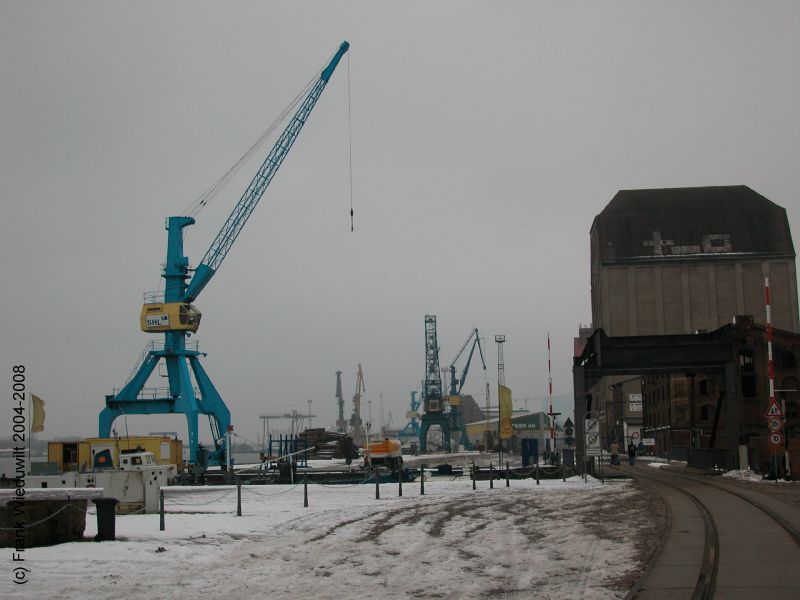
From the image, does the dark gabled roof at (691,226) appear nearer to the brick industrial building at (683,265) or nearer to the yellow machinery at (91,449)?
the brick industrial building at (683,265)

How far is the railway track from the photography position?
12039 mm

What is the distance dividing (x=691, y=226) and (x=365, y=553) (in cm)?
11404

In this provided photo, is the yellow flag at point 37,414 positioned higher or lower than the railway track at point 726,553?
higher

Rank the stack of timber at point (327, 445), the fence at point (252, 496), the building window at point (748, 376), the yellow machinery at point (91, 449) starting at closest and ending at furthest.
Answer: the fence at point (252, 496) → the yellow machinery at point (91, 449) → the building window at point (748, 376) → the stack of timber at point (327, 445)

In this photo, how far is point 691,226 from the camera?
122938 mm

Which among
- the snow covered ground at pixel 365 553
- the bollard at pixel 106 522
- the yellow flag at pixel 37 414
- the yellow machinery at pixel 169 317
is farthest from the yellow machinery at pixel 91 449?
the bollard at pixel 106 522

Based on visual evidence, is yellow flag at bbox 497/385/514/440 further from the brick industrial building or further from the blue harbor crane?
the blue harbor crane

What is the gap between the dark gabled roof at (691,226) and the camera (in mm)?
120500

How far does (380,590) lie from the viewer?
43.5ft

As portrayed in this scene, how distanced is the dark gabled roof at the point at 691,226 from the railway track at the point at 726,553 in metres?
98.7

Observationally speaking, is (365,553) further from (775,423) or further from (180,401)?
(180,401)

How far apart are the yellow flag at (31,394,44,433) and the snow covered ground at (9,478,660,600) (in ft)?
39.9

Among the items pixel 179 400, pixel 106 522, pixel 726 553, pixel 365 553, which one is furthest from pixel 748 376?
pixel 106 522

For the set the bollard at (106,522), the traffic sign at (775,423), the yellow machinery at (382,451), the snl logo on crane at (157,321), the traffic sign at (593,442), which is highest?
the snl logo on crane at (157,321)
